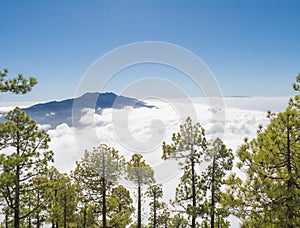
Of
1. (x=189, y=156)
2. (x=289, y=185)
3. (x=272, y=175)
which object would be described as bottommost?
(x=289, y=185)

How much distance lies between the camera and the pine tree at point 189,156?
16.7m

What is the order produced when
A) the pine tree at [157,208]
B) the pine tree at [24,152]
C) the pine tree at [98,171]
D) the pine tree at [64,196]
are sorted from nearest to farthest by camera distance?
1. the pine tree at [24,152]
2. the pine tree at [98,171]
3. the pine tree at [64,196]
4. the pine tree at [157,208]

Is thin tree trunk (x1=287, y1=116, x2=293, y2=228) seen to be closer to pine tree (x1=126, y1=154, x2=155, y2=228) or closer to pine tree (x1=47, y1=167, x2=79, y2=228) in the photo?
pine tree (x1=126, y1=154, x2=155, y2=228)

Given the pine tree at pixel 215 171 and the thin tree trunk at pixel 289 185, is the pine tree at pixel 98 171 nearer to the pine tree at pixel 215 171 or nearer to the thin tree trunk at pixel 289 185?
the pine tree at pixel 215 171

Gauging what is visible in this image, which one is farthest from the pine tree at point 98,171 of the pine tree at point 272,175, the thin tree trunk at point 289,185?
the thin tree trunk at point 289,185

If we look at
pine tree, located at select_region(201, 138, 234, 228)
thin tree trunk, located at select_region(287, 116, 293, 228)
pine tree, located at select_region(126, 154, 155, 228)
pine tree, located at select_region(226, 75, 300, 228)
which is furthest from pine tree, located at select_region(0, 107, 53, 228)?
thin tree trunk, located at select_region(287, 116, 293, 228)

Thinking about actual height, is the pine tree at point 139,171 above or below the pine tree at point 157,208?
above

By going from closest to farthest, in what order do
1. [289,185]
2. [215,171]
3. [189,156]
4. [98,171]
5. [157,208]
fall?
[289,185]
[189,156]
[215,171]
[98,171]
[157,208]

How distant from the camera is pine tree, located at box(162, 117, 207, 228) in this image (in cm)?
1667

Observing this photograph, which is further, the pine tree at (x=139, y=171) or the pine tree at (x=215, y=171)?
the pine tree at (x=139, y=171)

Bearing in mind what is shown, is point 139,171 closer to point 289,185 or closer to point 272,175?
point 272,175

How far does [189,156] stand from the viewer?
17.0m

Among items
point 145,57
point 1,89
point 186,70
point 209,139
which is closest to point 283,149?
point 209,139

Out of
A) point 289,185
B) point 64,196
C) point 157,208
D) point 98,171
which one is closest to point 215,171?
point 98,171
